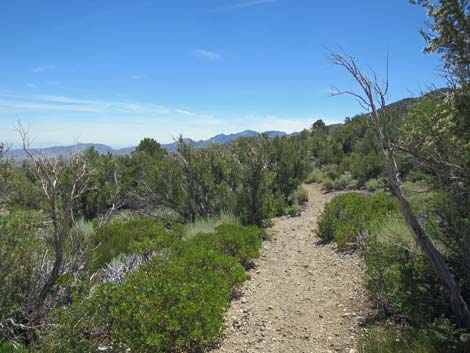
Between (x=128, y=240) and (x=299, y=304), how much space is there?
397 cm

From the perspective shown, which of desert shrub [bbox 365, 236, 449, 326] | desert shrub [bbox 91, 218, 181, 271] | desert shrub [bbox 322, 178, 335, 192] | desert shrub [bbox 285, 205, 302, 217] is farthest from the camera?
desert shrub [bbox 322, 178, 335, 192]

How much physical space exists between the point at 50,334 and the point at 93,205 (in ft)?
30.2

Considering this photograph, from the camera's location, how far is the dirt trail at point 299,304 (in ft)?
13.6

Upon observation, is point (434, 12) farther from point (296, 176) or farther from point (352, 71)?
point (296, 176)

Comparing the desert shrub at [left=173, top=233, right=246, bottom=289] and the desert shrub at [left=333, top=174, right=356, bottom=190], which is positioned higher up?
the desert shrub at [left=333, top=174, right=356, bottom=190]

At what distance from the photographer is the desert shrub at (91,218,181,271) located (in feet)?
20.2

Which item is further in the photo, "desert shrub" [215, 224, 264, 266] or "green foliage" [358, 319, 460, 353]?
"desert shrub" [215, 224, 264, 266]

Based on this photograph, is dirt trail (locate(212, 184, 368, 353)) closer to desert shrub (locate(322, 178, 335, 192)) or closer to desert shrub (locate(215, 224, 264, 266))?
desert shrub (locate(215, 224, 264, 266))

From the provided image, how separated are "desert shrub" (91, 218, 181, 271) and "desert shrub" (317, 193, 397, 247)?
3656mm

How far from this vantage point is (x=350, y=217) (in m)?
8.41

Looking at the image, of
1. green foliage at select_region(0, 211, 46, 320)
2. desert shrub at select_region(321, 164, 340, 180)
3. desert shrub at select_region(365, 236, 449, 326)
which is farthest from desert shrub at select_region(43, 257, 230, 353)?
desert shrub at select_region(321, 164, 340, 180)

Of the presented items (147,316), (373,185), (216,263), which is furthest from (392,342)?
(373,185)

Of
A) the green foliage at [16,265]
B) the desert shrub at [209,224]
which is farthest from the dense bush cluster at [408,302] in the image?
the desert shrub at [209,224]

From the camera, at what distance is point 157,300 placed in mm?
3779
